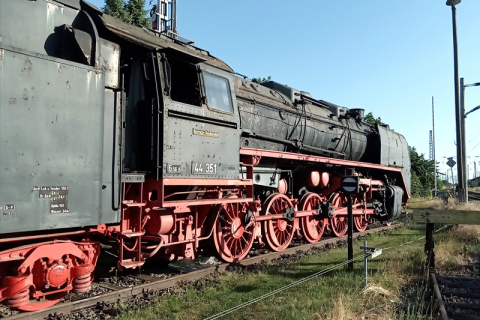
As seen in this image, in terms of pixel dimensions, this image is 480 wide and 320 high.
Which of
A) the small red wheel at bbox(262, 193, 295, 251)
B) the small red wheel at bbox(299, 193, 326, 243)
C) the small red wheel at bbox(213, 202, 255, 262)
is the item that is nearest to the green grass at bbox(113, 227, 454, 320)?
the small red wheel at bbox(213, 202, 255, 262)

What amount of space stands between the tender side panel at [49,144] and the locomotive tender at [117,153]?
0.04 feet

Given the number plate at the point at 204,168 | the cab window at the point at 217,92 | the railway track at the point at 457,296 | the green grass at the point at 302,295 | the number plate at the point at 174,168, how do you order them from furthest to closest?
the cab window at the point at 217,92, the number plate at the point at 204,168, the number plate at the point at 174,168, the railway track at the point at 457,296, the green grass at the point at 302,295

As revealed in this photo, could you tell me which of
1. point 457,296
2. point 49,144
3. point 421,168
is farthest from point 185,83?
point 421,168

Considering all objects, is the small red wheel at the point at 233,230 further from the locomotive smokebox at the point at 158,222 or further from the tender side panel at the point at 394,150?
the tender side panel at the point at 394,150

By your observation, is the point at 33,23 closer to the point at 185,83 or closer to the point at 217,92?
the point at 185,83

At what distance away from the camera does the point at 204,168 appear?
Result: 20.6ft

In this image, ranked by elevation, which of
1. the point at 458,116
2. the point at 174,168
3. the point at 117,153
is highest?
the point at 458,116

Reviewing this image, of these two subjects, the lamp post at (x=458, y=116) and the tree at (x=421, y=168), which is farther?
the tree at (x=421, y=168)

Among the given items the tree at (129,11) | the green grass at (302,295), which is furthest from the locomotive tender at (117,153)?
the tree at (129,11)

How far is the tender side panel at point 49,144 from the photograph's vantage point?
3.92 metres

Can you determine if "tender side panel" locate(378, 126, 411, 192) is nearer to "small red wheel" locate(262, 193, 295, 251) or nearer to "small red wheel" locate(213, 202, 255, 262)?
"small red wheel" locate(262, 193, 295, 251)

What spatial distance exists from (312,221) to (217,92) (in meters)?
5.02

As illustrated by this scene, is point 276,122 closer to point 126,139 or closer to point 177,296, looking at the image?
point 126,139

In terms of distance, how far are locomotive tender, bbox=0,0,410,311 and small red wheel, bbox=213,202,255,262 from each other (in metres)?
0.03
